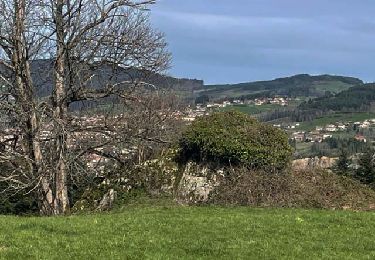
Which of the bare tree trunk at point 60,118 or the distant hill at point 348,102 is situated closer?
the bare tree trunk at point 60,118

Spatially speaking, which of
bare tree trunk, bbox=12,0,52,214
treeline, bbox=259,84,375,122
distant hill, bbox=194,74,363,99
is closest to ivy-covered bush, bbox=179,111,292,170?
bare tree trunk, bbox=12,0,52,214

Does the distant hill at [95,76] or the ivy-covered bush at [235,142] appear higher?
the distant hill at [95,76]

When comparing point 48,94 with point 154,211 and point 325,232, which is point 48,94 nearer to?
point 154,211

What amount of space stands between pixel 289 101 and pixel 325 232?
102 metres

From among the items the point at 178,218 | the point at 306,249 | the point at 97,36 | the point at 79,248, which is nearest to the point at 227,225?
the point at 178,218

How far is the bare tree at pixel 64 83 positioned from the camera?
64.6 ft

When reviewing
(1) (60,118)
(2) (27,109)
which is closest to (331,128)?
(1) (60,118)

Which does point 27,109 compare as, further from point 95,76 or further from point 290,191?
point 290,191

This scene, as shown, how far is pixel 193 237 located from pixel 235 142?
31.6 feet

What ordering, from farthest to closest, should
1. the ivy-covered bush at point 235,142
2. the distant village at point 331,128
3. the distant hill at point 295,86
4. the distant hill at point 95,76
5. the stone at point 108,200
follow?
the distant hill at point 295,86
the distant village at point 331,128
the stone at point 108,200
the ivy-covered bush at point 235,142
the distant hill at point 95,76

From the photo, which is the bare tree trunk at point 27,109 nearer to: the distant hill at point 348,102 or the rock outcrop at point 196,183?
the rock outcrop at point 196,183

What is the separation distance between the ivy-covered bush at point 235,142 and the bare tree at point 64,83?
1772mm

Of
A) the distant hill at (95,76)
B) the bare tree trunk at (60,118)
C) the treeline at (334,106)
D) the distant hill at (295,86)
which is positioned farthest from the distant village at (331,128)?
the bare tree trunk at (60,118)

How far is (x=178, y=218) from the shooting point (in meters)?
14.7
